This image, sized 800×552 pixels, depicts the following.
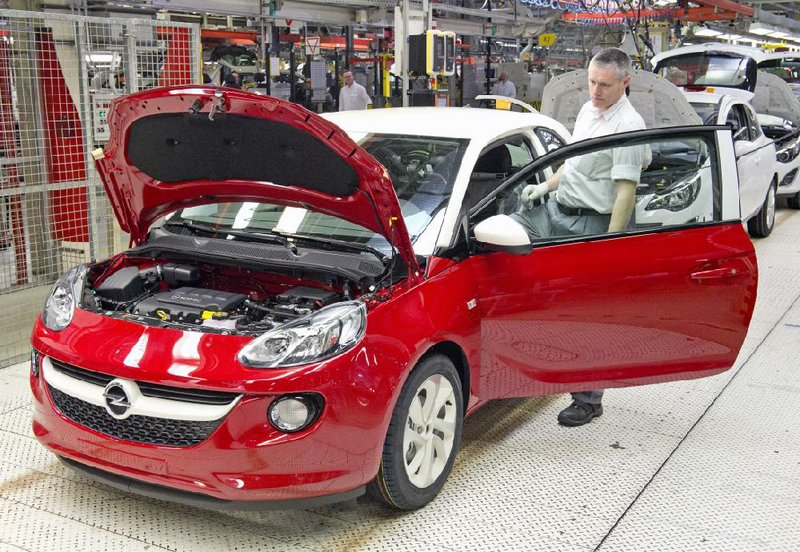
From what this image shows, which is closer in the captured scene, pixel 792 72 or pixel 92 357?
pixel 92 357

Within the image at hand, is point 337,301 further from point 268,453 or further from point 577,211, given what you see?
point 577,211

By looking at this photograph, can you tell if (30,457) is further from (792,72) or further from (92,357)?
(792,72)

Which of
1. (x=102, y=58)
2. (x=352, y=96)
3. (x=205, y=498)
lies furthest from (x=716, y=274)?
(x=352, y=96)

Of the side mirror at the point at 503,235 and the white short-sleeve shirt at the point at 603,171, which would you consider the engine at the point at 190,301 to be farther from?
the white short-sleeve shirt at the point at 603,171

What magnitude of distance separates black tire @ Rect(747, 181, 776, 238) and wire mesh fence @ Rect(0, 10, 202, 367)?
20.2 feet

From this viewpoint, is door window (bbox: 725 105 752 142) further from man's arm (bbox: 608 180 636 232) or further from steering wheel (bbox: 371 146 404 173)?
steering wheel (bbox: 371 146 404 173)

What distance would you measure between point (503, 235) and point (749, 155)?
5.91 meters

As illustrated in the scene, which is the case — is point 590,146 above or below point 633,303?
above

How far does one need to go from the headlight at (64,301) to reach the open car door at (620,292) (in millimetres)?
1585

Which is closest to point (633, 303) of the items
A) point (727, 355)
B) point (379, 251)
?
point (727, 355)

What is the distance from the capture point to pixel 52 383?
10.2 ft

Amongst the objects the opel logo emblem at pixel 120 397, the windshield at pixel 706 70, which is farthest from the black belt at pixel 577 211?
the windshield at pixel 706 70

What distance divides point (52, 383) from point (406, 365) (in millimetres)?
1292

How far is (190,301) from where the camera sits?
3.35 meters
